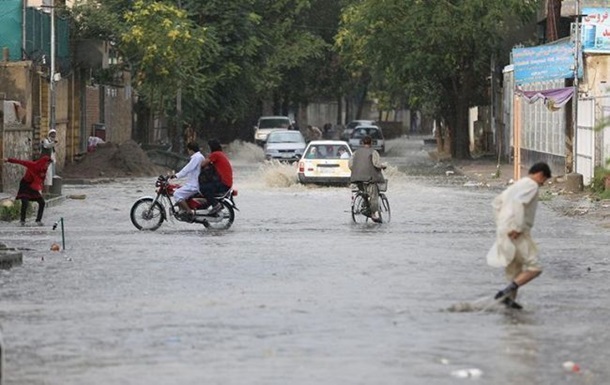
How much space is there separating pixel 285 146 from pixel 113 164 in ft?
37.2

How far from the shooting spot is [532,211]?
15.5 meters

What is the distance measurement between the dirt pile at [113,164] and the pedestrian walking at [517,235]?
35387 mm

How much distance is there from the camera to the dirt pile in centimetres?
5106

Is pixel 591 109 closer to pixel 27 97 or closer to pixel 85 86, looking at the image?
pixel 27 97

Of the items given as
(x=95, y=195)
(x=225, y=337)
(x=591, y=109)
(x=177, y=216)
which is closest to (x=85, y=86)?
(x=95, y=195)

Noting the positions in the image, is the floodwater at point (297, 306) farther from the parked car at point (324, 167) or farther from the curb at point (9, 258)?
the parked car at point (324, 167)

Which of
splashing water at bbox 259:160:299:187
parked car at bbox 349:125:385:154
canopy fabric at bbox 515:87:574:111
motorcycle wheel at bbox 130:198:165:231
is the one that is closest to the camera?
motorcycle wheel at bbox 130:198:165:231

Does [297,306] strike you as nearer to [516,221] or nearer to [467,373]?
[516,221]

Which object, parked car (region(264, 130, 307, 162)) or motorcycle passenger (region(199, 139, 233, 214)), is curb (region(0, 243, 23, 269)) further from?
parked car (region(264, 130, 307, 162))

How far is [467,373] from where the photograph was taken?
11.5m

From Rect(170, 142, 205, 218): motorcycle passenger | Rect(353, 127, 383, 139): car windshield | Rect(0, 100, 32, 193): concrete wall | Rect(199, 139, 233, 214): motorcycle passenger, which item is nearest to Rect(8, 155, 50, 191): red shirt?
Rect(170, 142, 205, 218): motorcycle passenger

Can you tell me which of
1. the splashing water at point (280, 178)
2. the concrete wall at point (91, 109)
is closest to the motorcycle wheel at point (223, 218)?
the splashing water at point (280, 178)

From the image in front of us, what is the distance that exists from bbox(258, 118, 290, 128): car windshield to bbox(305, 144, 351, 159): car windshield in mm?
37123

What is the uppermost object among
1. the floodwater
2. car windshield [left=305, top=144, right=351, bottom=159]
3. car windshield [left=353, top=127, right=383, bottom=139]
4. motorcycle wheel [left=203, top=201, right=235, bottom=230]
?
car windshield [left=353, top=127, right=383, bottom=139]
